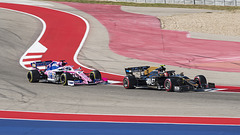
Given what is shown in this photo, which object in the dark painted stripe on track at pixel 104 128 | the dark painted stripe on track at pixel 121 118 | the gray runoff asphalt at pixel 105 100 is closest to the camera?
the dark painted stripe on track at pixel 104 128

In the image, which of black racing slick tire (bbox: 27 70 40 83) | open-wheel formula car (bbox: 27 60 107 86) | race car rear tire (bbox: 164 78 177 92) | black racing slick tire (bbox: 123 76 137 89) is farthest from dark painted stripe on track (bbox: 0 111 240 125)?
black racing slick tire (bbox: 27 70 40 83)

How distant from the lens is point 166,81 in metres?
16.1

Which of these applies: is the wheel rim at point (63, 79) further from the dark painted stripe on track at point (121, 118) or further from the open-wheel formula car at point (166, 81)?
the dark painted stripe on track at point (121, 118)

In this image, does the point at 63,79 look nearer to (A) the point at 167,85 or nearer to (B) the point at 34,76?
(B) the point at 34,76

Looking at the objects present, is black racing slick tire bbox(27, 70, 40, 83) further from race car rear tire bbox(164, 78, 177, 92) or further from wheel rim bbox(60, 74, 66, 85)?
race car rear tire bbox(164, 78, 177, 92)

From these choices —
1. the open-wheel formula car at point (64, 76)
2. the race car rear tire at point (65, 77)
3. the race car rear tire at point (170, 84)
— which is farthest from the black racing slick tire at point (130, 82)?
the race car rear tire at point (65, 77)

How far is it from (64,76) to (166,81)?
493 cm

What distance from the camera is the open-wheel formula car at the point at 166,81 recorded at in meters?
15.8

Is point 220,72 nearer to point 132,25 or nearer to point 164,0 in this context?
point 132,25

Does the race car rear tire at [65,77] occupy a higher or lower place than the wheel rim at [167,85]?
higher

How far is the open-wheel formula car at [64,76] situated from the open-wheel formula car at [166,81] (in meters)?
1.80

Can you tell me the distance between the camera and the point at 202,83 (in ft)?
54.0

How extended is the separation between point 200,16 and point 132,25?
864 cm

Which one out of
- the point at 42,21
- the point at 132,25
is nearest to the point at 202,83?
the point at 132,25
